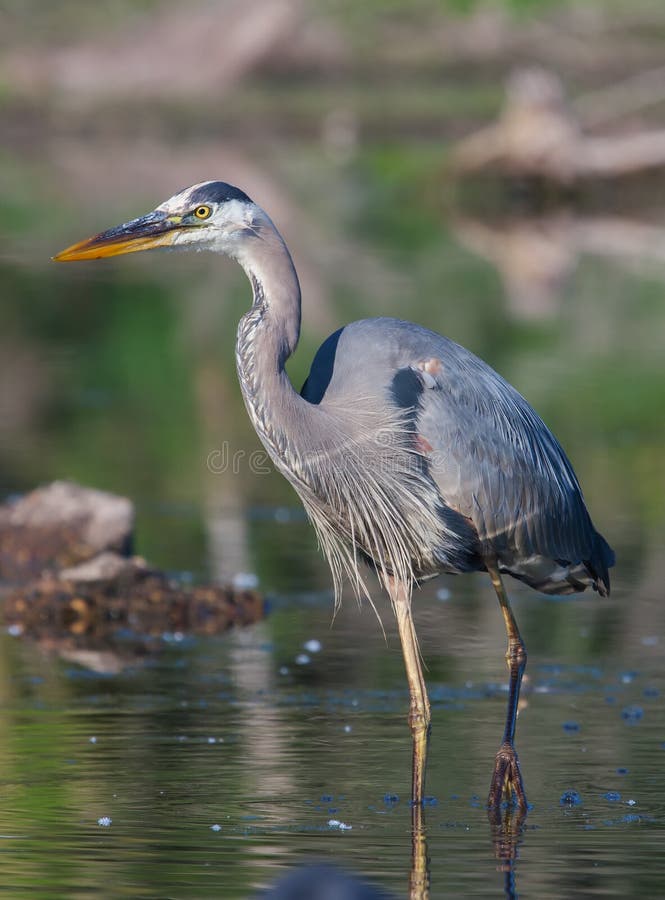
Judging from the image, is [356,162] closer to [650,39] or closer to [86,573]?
[650,39]

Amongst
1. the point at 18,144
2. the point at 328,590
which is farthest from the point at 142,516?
the point at 18,144

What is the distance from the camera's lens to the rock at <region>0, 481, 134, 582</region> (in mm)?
9891

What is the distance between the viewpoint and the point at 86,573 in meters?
9.27

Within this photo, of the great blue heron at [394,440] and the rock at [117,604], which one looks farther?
the rock at [117,604]

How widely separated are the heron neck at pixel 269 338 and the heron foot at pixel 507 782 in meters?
1.20

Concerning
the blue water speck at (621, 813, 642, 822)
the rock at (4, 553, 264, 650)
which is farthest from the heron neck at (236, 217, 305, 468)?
the rock at (4, 553, 264, 650)

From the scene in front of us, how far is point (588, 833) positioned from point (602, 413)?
8.14 m

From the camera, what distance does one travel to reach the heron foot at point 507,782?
257 inches

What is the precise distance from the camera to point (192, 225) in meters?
6.75

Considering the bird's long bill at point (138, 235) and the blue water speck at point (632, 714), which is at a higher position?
the bird's long bill at point (138, 235)

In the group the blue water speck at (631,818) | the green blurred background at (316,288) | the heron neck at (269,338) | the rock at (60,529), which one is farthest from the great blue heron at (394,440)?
the rock at (60,529)

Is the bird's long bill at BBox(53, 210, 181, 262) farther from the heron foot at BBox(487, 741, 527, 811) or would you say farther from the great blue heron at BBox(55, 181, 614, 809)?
the heron foot at BBox(487, 741, 527, 811)

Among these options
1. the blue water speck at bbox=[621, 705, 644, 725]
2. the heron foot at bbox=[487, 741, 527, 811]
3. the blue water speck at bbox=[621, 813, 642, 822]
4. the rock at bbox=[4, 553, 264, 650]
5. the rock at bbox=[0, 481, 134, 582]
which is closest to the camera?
the blue water speck at bbox=[621, 813, 642, 822]

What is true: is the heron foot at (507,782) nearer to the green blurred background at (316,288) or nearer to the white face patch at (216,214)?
the green blurred background at (316,288)
